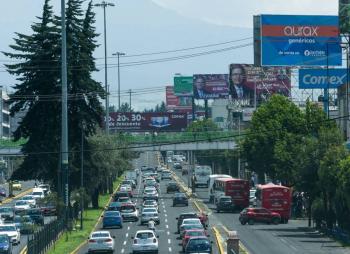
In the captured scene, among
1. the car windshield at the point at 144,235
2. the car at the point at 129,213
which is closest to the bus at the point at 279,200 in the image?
the car at the point at 129,213

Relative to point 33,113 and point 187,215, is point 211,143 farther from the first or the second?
point 187,215

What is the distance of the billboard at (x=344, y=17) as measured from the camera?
348 feet

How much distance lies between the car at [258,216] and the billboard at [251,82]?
87570mm

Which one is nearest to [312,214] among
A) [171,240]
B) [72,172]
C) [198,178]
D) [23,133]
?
[171,240]

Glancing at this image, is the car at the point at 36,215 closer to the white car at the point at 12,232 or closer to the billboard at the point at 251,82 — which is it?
the white car at the point at 12,232

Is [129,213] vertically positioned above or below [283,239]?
below

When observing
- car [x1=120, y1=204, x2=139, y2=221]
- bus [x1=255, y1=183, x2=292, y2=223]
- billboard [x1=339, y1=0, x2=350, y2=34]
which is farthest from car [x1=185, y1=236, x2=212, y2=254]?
billboard [x1=339, y1=0, x2=350, y2=34]

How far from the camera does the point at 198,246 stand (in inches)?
2194

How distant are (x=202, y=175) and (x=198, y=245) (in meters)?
103

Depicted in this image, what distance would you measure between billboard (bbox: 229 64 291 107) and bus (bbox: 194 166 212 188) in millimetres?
22493

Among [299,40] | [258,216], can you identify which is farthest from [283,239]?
[299,40]

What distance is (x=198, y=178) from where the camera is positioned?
15962 centimetres

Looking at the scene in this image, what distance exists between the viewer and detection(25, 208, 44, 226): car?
8300cm

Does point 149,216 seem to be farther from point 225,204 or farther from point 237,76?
point 237,76
